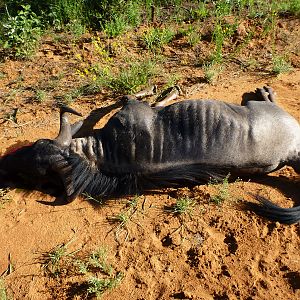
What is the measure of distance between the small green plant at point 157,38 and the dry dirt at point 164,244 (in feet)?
9.30

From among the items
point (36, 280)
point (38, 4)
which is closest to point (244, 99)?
point (36, 280)

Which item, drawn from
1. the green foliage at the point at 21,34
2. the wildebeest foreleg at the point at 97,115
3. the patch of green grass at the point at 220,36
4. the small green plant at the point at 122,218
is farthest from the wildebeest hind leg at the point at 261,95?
the green foliage at the point at 21,34

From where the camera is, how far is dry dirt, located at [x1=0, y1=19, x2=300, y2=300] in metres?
3.64

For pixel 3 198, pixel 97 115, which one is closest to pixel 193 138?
pixel 97 115

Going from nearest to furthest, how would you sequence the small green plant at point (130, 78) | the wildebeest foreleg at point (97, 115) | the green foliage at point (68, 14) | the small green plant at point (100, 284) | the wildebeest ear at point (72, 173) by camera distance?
the small green plant at point (100, 284) < the wildebeest ear at point (72, 173) < the wildebeest foreleg at point (97, 115) < the small green plant at point (130, 78) < the green foliage at point (68, 14)

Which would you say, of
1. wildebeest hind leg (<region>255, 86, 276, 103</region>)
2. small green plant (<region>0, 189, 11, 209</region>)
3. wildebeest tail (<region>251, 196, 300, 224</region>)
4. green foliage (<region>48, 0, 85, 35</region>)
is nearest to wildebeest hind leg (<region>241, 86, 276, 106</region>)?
wildebeest hind leg (<region>255, 86, 276, 103</region>)

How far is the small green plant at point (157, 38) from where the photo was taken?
20.8ft

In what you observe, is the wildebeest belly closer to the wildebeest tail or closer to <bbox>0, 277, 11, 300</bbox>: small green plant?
the wildebeest tail

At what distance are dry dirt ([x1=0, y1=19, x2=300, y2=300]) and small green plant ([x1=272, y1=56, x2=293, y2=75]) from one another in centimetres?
183

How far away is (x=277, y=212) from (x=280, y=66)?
262 centimetres

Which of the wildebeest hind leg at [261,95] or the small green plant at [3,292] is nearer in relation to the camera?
the small green plant at [3,292]

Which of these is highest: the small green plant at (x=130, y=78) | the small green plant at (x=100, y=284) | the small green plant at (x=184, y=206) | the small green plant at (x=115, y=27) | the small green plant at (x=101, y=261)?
the small green plant at (x=115, y=27)

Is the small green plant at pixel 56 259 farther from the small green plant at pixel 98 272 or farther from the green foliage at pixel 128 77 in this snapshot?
the green foliage at pixel 128 77

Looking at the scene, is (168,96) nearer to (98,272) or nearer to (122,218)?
(122,218)
